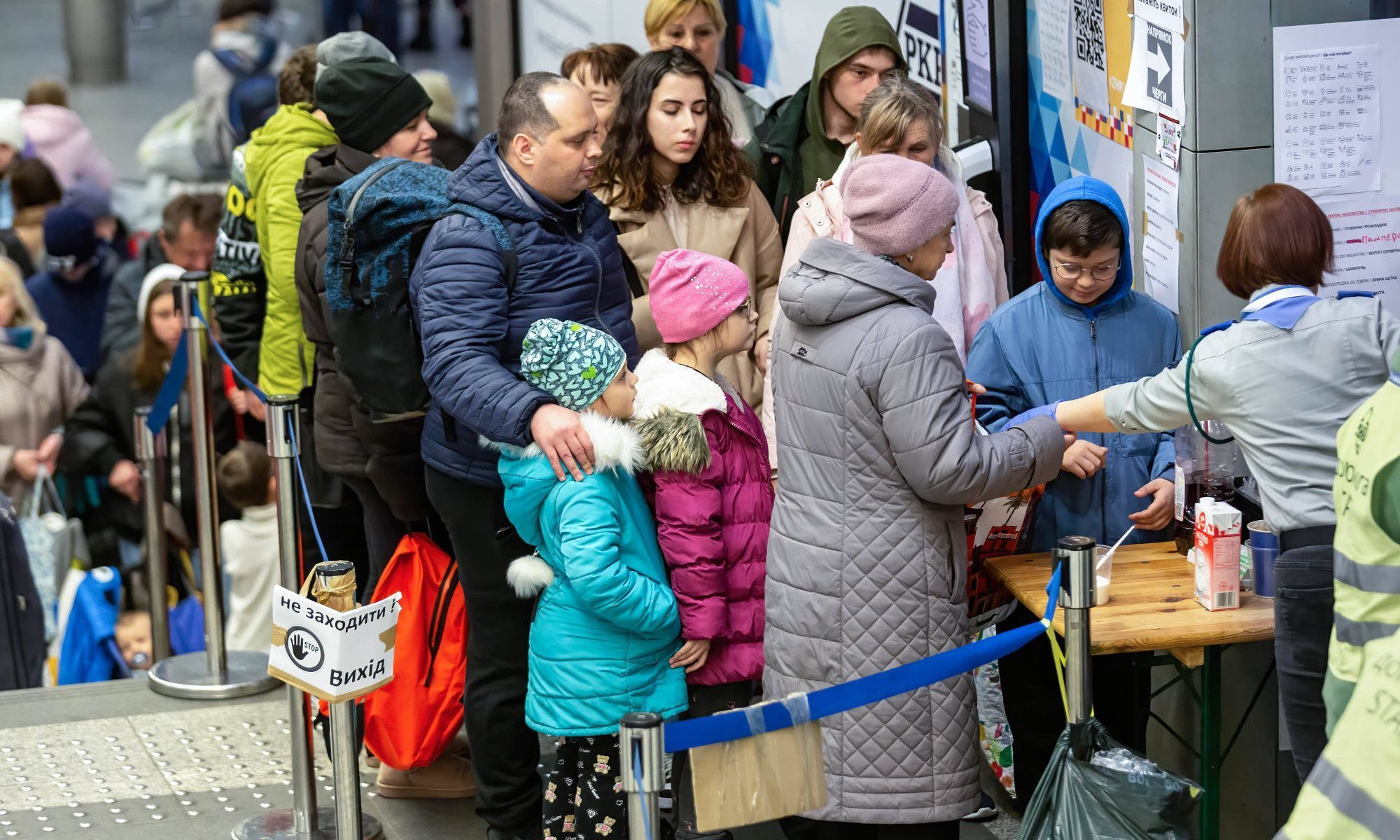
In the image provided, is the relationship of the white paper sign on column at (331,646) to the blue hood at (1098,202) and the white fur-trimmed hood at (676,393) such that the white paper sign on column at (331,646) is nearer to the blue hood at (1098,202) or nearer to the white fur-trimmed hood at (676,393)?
the white fur-trimmed hood at (676,393)

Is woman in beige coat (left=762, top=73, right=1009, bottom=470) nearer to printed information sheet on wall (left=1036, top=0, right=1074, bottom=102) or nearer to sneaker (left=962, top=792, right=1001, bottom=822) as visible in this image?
printed information sheet on wall (left=1036, top=0, right=1074, bottom=102)

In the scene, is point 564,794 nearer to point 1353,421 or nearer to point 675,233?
point 675,233

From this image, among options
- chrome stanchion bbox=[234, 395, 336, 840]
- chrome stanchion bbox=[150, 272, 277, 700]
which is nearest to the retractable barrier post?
chrome stanchion bbox=[150, 272, 277, 700]

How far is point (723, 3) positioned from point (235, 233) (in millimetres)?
2966

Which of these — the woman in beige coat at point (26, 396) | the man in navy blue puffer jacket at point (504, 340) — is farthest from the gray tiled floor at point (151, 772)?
the woman in beige coat at point (26, 396)

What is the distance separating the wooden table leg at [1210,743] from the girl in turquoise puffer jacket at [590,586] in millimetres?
1102

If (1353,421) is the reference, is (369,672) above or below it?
below

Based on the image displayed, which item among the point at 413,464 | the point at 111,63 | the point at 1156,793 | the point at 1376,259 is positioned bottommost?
the point at 1156,793

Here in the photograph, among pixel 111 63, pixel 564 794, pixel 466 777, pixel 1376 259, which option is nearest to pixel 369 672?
pixel 564 794

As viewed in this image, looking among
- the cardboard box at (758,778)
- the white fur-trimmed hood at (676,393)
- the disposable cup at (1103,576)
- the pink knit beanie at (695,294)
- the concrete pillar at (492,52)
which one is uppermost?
the concrete pillar at (492,52)

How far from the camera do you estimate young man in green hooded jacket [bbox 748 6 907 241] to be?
17.4ft

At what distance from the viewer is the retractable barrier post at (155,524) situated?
5691 millimetres

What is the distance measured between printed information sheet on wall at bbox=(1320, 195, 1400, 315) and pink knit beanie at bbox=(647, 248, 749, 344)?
1.58 meters

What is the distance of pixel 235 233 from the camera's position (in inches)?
217
